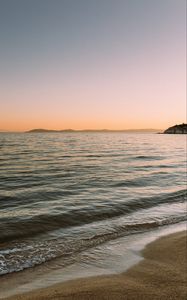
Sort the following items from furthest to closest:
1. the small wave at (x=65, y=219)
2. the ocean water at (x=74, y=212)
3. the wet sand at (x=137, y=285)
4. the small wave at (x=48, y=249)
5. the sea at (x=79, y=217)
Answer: the small wave at (x=65, y=219) → the ocean water at (x=74, y=212) → the sea at (x=79, y=217) → the small wave at (x=48, y=249) → the wet sand at (x=137, y=285)

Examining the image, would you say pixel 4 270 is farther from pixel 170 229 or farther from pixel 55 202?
pixel 55 202

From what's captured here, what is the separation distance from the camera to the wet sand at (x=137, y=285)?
5148 mm

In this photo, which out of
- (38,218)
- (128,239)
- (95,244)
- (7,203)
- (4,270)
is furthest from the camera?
(7,203)

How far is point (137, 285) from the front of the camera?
18.6 ft

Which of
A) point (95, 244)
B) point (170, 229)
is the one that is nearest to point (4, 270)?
point (95, 244)

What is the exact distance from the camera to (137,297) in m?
5.09

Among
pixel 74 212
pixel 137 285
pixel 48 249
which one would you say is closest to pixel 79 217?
pixel 74 212

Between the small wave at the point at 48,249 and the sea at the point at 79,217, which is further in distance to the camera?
the sea at the point at 79,217

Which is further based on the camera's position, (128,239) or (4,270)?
(128,239)

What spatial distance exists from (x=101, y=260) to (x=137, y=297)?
2138 mm

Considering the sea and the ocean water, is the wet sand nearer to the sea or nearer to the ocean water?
the sea

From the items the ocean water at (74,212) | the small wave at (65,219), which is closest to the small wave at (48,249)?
the ocean water at (74,212)

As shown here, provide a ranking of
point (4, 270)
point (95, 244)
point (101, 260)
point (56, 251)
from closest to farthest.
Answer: point (4, 270), point (101, 260), point (56, 251), point (95, 244)

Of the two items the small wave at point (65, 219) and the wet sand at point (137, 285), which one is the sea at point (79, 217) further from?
the wet sand at point (137, 285)
